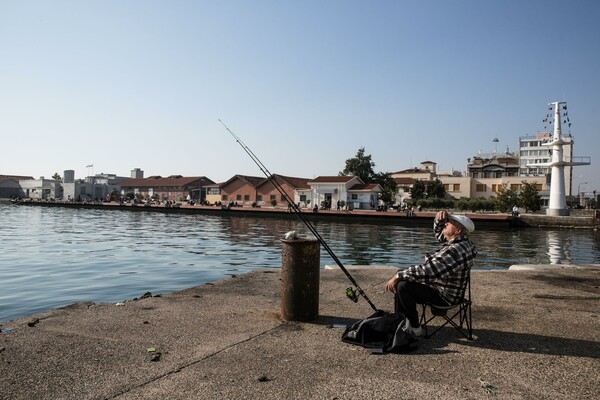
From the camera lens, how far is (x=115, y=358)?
430 centimetres

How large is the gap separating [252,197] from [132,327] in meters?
70.0

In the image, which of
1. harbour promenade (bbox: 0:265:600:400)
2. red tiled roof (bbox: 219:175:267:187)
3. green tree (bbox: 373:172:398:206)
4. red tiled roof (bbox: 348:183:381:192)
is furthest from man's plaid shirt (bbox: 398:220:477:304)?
red tiled roof (bbox: 219:175:267:187)

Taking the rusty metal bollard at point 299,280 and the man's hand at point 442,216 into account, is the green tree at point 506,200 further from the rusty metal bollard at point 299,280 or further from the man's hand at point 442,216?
the rusty metal bollard at point 299,280

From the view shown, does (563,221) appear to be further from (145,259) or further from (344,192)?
(145,259)

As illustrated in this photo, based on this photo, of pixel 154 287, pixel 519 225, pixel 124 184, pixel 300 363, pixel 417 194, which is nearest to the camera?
pixel 300 363

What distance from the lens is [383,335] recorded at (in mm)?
4715

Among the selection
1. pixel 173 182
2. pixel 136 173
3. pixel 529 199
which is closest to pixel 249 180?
pixel 173 182

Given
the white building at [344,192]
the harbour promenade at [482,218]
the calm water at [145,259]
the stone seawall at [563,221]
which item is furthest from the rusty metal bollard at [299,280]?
the white building at [344,192]

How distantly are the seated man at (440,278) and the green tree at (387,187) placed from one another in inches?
2562

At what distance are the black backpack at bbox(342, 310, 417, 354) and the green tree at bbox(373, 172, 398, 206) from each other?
214ft

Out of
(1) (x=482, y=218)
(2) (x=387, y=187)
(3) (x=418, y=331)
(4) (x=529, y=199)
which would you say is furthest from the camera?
(2) (x=387, y=187)

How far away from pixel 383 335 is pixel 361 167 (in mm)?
70711

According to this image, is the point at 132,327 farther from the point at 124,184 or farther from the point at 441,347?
the point at 124,184

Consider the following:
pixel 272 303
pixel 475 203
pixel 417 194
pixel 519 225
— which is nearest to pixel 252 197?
pixel 417 194
